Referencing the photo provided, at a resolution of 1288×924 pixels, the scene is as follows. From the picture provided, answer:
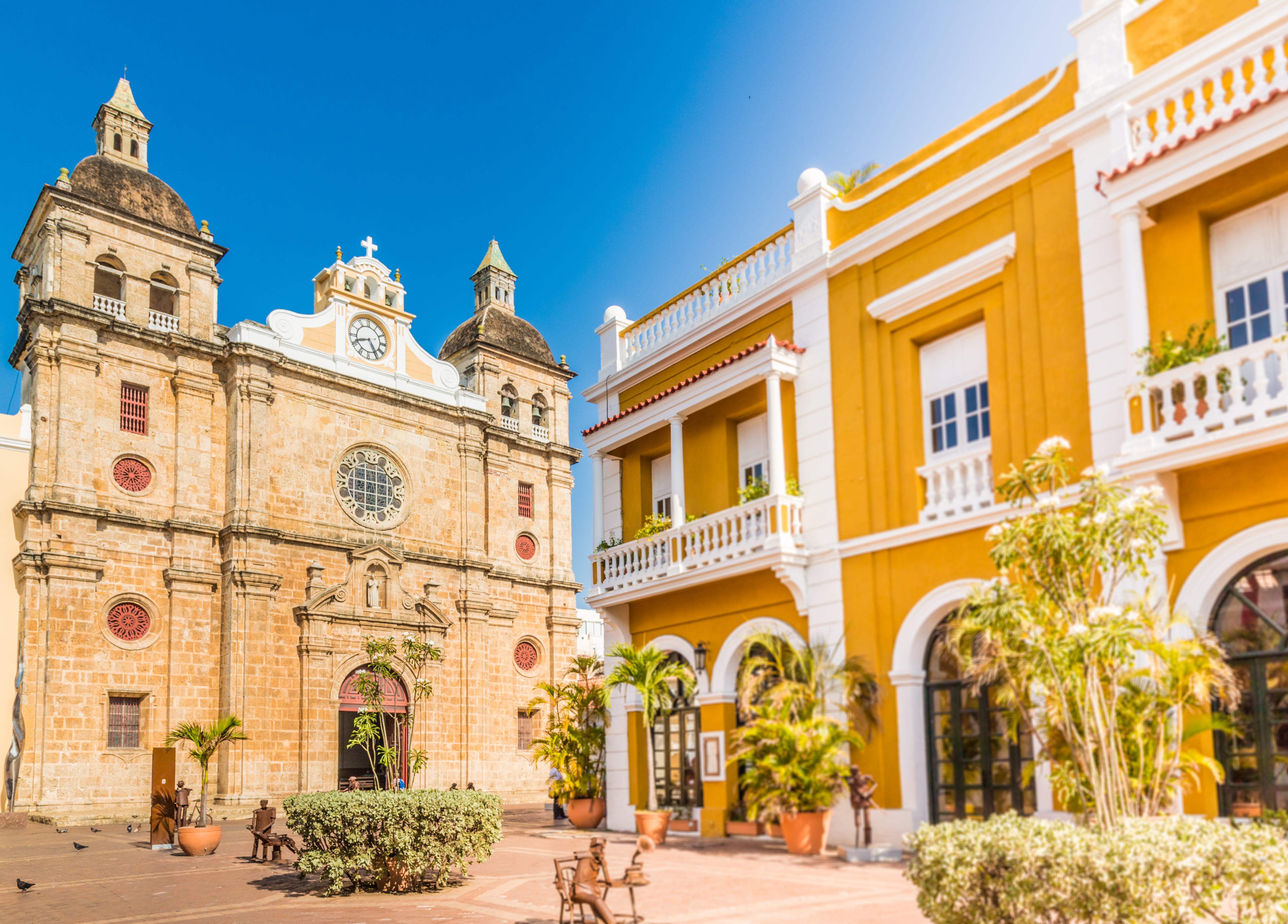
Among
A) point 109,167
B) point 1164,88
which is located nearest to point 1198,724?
point 1164,88

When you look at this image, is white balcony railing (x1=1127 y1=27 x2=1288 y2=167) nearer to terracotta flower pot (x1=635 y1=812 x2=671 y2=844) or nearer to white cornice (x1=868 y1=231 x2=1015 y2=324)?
white cornice (x1=868 y1=231 x2=1015 y2=324)

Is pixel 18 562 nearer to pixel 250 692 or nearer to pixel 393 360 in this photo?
pixel 250 692

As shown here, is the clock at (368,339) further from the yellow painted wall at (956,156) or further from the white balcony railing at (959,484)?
the white balcony railing at (959,484)

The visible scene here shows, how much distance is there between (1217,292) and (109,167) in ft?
92.6

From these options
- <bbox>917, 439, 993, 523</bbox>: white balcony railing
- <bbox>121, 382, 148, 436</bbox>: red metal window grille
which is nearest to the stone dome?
<bbox>121, 382, 148, 436</bbox>: red metal window grille

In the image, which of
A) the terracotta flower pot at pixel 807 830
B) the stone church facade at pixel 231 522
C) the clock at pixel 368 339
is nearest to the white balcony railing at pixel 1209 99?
the terracotta flower pot at pixel 807 830

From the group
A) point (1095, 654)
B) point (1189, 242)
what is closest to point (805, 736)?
point (1095, 654)

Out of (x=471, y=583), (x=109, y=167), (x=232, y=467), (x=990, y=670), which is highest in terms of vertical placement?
(x=109, y=167)

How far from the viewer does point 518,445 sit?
36.5 m

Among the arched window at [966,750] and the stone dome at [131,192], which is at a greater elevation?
the stone dome at [131,192]

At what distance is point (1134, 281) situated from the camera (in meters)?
11.5

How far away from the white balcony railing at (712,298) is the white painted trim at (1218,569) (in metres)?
7.82

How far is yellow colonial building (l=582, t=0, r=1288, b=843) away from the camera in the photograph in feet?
35.0

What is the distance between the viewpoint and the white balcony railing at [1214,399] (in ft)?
33.1
